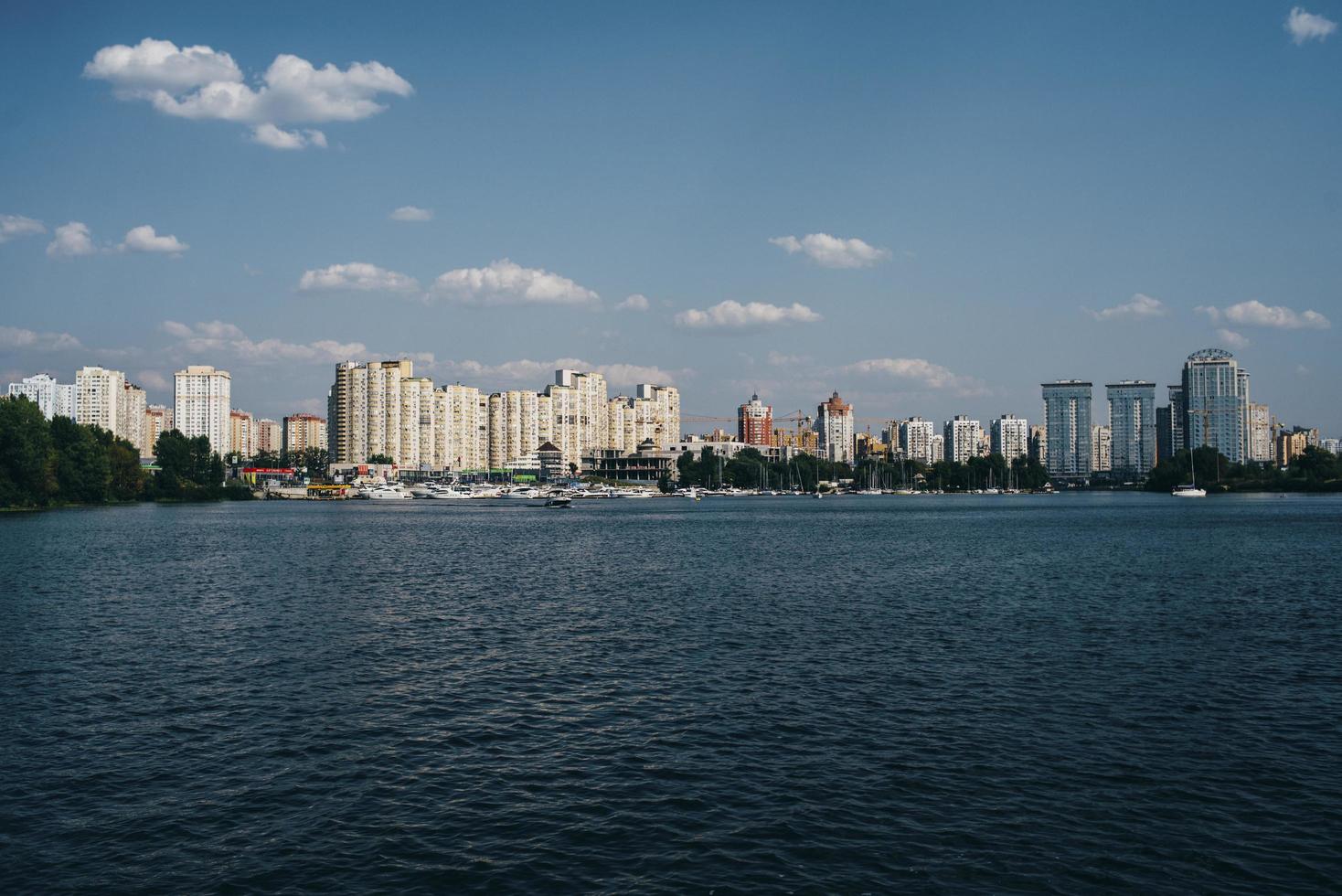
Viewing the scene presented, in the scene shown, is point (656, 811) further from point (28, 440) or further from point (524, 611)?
point (28, 440)

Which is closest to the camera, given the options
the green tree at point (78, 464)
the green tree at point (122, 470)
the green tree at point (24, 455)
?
the green tree at point (24, 455)

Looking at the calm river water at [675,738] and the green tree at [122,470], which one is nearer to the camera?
the calm river water at [675,738]

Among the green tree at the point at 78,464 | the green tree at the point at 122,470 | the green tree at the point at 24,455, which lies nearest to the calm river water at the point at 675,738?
the green tree at the point at 24,455

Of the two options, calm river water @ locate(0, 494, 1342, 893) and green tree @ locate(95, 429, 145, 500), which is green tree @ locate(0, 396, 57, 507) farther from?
calm river water @ locate(0, 494, 1342, 893)

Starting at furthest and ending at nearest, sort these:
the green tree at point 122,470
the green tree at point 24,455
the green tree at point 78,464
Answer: the green tree at point 122,470 < the green tree at point 78,464 < the green tree at point 24,455

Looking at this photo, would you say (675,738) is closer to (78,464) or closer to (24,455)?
(24,455)

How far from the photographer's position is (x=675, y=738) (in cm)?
2000

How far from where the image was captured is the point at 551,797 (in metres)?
16.5

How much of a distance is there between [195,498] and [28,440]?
63.3 metres

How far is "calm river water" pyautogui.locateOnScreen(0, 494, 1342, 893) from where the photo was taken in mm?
13867

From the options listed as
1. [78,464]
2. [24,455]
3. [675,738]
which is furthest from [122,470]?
[675,738]

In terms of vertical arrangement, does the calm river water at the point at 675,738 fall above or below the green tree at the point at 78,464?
below

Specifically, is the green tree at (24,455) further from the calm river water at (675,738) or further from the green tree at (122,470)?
the calm river water at (675,738)

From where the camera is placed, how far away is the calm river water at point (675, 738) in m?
13.9
